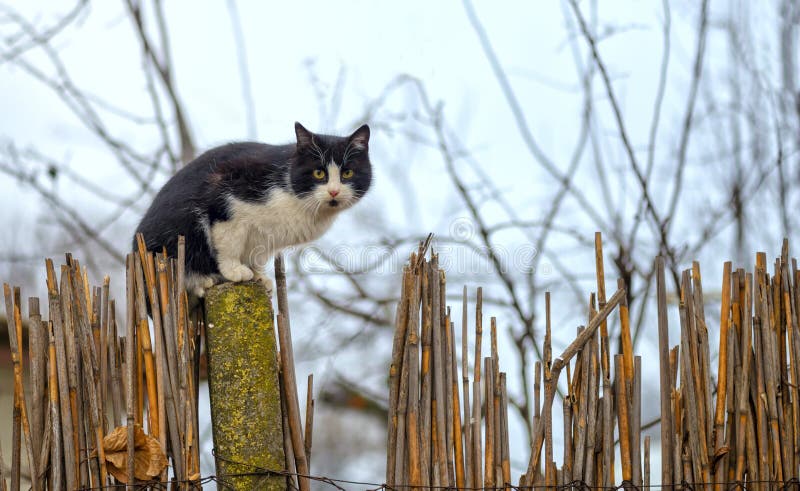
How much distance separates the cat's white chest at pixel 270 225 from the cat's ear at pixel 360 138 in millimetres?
267

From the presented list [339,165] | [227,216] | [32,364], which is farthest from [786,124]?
[32,364]

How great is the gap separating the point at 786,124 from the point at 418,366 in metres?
4.49

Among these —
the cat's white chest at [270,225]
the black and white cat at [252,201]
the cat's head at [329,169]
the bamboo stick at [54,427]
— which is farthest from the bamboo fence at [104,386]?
the cat's head at [329,169]

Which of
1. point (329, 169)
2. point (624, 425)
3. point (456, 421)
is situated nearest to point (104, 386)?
point (456, 421)

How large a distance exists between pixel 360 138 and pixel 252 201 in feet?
1.55

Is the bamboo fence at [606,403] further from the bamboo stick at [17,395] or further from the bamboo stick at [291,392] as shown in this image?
the bamboo stick at [17,395]

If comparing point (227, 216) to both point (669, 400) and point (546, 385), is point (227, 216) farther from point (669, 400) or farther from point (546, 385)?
point (669, 400)

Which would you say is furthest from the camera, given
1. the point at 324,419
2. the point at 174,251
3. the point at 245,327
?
the point at 324,419

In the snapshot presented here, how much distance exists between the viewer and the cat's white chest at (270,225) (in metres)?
2.65

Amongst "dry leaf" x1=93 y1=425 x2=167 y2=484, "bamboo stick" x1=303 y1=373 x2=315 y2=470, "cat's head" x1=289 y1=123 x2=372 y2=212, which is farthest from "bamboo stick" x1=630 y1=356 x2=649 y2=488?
"cat's head" x1=289 y1=123 x2=372 y2=212

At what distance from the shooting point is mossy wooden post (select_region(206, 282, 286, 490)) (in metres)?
1.97

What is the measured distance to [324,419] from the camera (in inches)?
293

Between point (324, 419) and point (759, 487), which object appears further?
point (324, 419)

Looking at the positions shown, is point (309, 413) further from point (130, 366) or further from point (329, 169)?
point (329, 169)
